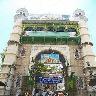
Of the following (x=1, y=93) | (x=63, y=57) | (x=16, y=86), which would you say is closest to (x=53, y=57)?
(x=63, y=57)

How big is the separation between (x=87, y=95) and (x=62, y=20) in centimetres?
1088

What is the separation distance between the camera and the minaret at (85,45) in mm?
24938

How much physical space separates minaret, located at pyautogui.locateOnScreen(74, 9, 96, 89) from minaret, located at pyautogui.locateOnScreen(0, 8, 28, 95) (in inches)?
285

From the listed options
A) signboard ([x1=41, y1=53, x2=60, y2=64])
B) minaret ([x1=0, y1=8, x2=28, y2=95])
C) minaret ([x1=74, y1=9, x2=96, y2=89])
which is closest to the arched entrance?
signboard ([x1=41, y1=53, x2=60, y2=64])

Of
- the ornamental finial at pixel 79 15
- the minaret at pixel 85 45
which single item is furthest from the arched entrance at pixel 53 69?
the ornamental finial at pixel 79 15

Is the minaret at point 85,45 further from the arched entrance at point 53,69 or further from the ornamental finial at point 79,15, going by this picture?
the arched entrance at point 53,69

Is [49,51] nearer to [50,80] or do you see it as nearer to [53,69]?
[53,69]

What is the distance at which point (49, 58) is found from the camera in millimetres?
26484

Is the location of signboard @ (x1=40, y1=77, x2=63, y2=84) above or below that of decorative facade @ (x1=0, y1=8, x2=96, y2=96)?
below

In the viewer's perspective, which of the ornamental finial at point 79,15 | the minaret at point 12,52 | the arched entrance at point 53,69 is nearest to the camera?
the arched entrance at point 53,69

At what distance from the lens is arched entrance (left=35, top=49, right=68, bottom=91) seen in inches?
959

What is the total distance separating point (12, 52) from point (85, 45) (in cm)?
852

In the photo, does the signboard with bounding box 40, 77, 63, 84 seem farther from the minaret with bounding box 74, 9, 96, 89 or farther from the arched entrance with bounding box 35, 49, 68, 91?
the minaret with bounding box 74, 9, 96, 89

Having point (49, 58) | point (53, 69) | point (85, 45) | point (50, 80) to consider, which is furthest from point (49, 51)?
point (85, 45)
